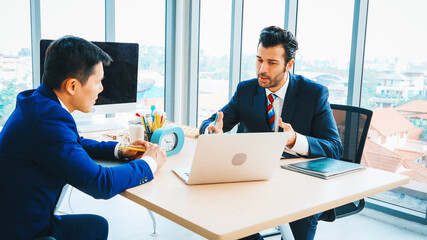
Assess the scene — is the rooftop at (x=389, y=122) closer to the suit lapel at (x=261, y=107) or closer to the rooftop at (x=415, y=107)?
the rooftop at (x=415, y=107)

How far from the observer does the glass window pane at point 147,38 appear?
3898mm

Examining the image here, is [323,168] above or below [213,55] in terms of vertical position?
below

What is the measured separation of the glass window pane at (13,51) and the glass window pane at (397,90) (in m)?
2.63

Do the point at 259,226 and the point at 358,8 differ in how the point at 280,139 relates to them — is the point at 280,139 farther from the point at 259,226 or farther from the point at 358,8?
the point at 358,8

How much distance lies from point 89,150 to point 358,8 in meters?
2.24

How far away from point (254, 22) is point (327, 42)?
0.81 metres

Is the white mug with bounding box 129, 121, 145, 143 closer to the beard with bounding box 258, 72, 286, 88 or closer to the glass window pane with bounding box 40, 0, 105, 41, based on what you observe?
the beard with bounding box 258, 72, 286, 88

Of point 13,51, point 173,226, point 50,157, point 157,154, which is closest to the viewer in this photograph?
point 50,157

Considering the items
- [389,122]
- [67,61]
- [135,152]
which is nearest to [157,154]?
[135,152]

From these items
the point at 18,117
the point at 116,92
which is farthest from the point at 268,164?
the point at 116,92

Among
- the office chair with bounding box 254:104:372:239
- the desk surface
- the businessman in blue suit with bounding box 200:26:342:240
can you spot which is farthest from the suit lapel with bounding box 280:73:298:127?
the desk surface

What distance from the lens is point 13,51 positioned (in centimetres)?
311

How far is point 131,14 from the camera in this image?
12.9 feet

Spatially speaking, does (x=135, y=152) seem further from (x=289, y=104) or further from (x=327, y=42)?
(x=327, y=42)
